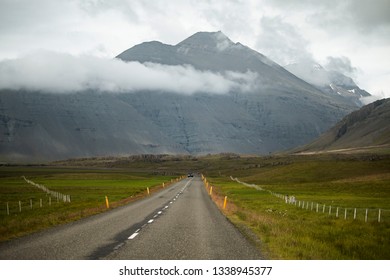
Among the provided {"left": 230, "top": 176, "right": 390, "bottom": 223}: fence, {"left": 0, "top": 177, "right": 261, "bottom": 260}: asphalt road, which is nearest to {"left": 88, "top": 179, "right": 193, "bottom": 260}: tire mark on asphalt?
{"left": 0, "top": 177, "right": 261, "bottom": 260}: asphalt road

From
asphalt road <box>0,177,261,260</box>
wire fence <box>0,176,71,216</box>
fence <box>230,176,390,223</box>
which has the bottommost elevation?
fence <box>230,176,390,223</box>

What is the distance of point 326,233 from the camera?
70.6 feet

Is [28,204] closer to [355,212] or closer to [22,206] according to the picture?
[22,206]

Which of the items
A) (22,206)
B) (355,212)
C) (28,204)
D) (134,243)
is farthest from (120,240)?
(28,204)

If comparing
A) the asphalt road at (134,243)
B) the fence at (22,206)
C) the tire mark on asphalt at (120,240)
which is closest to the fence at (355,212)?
the asphalt road at (134,243)

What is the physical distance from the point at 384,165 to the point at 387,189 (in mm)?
57319

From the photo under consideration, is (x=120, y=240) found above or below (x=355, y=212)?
above

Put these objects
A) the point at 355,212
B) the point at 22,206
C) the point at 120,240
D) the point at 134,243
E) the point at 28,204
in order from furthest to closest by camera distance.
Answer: the point at 28,204 → the point at 22,206 → the point at 355,212 → the point at 120,240 → the point at 134,243

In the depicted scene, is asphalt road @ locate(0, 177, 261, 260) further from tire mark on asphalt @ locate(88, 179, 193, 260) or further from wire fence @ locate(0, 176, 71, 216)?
wire fence @ locate(0, 176, 71, 216)

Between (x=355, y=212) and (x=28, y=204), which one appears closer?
(x=355, y=212)

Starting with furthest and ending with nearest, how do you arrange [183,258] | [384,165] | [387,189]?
[384,165] → [387,189] → [183,258]
